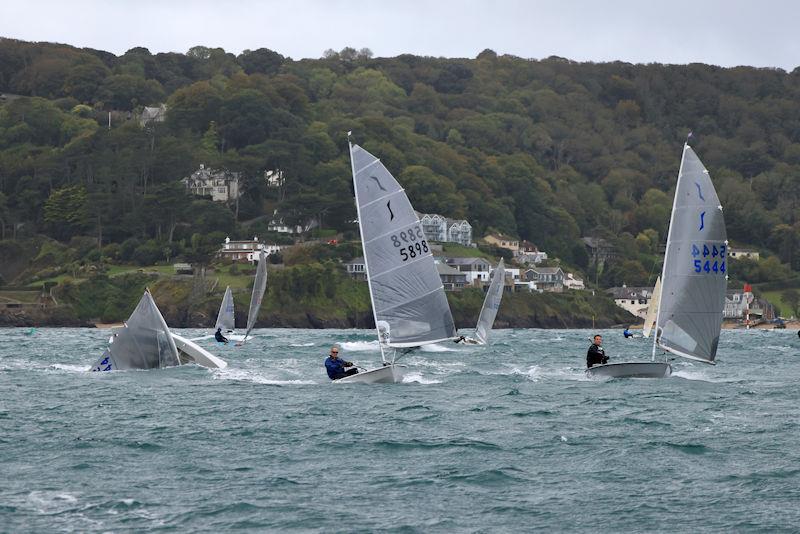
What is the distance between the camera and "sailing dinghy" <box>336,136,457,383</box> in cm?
3778

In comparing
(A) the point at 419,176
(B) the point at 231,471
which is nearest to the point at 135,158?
(A) the point at 419,176

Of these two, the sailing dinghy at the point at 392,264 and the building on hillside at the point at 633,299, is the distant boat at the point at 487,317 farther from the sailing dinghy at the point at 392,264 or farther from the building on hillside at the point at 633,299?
the building on hillside at the point at 633,299

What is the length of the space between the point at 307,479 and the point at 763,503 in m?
7.89

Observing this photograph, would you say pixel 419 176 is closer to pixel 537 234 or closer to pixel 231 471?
pixel 537 234

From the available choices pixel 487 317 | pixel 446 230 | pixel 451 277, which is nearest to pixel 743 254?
pixel 446 230

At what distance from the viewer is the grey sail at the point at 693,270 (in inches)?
1527

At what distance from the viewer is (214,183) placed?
174 m

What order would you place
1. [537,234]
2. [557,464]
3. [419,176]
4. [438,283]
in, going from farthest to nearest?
[537,234] → [419,176] → [438,283] → [557,464]

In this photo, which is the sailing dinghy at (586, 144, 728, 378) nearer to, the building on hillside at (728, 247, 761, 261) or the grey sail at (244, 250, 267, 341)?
Result: the grey sail at (244, 250, 267, 341)

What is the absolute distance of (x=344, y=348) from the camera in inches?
A: 2665

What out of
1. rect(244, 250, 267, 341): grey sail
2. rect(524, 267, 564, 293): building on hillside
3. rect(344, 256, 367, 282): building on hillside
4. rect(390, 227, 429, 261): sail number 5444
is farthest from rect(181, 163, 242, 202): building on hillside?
rect(390, 227, 429, 261): sail number 5444

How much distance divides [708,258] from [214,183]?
5515 inches

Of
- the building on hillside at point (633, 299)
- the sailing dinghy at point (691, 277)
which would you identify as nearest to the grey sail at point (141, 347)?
the sailing dinghy at point (691, 277)

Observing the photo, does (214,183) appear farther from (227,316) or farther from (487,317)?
(487,317)
